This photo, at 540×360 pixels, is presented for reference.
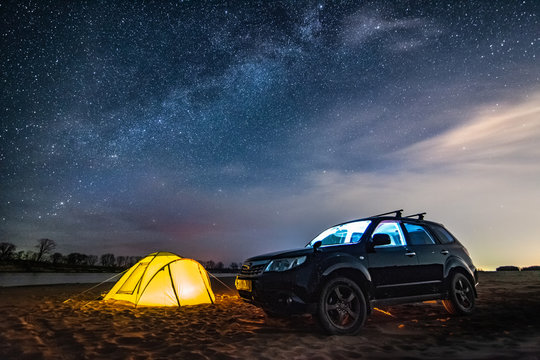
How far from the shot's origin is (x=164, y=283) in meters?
8.58

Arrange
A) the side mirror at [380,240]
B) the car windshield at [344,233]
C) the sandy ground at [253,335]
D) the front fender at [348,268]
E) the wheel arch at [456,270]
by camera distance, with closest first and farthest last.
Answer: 1. the sandy ground at [253,335]
2. the front fender at [348,268]
3. the side mirror at [380,240]
4. the car windshield at [344,233]
5. the wheel arch at [456,270]

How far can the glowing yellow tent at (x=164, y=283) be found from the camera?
8438 millimetres

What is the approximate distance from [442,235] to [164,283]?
22.7 ft

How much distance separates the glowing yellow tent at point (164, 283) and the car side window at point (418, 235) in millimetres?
5712

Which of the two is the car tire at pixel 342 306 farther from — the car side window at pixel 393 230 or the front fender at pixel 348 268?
the car side window at pixel 393 230

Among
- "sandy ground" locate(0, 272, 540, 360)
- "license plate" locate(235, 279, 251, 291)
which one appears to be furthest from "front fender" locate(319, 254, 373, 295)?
"license plate" locate(235, 279, 251, 291)

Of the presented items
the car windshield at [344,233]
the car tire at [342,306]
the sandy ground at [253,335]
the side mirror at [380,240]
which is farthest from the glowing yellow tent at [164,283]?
the side mirror at [380,240]

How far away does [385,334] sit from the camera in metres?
5.16

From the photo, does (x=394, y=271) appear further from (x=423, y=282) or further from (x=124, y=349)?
(x=124, y=349)

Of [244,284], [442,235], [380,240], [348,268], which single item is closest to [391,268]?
[380,240]

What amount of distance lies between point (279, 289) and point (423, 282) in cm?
292

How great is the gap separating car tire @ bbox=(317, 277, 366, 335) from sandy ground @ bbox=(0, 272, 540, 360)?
19cm

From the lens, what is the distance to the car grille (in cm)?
555

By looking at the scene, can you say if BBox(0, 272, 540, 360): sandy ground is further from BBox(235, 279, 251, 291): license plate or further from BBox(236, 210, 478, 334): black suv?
BBox(235, 279, 251, 291): license plate
